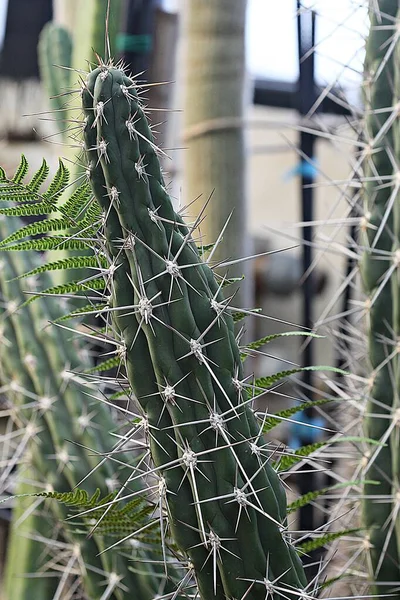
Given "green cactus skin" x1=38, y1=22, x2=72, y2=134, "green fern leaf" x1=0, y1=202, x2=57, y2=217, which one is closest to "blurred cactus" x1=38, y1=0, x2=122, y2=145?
"green cactus skin" x1=38, y1=22, x2=72, y2=134

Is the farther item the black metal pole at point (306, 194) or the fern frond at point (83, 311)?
the black metal pole at point (306, 194)

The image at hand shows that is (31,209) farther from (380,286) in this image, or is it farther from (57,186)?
(380,286)

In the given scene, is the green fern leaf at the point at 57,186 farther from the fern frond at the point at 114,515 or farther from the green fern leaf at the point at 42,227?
the fern frond at the point at 114,515

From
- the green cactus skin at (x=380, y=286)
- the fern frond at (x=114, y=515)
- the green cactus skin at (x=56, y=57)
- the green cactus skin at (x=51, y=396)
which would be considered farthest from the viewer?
the green cactus skin at (x=56, y=57)

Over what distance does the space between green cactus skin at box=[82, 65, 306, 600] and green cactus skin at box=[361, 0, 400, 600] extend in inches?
15.1

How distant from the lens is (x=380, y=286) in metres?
1.00

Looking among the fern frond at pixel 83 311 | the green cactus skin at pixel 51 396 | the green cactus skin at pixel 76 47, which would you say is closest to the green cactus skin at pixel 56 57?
the green cactus skin at pixel 76 47

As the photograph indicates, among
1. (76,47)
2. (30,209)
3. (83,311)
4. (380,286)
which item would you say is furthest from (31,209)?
(76,47)

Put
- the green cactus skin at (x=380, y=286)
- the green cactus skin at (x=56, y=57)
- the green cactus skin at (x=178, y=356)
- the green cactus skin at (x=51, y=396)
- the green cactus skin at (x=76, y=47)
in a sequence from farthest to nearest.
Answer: the green cactus skin at (x=56, y=57)
the green cactus skin at (x=76, y=47)
the green cactus skin at (x=51, y=396)
the green cactus skin at (x=380, y=286)
the green cactus skin at (x=178, y=356)

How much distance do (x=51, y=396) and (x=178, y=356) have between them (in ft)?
1.98

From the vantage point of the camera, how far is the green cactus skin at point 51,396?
1.12 metres

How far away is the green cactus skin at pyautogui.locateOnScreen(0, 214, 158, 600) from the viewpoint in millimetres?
1115

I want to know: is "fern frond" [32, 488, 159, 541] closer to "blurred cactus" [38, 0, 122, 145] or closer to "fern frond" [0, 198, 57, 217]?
"fern frond" [0, 198, 57, 217]

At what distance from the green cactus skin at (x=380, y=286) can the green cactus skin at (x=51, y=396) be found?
0.34 meters
